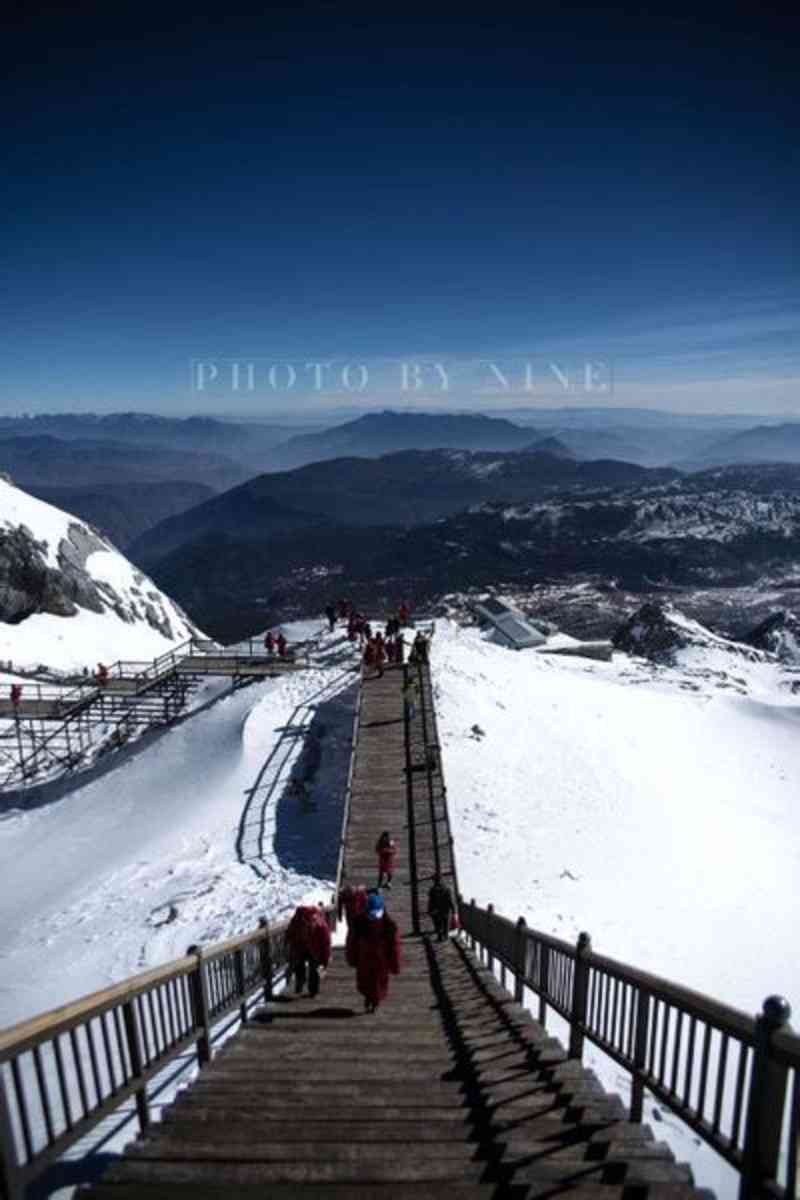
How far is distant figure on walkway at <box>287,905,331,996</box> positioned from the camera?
9461 millimetres

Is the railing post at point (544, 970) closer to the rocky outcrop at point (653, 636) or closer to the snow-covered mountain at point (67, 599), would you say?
the snow-covered mountain at point (67, 599)

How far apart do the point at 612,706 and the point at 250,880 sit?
65.8ft

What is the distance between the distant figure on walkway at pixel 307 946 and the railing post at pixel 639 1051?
17.2ft

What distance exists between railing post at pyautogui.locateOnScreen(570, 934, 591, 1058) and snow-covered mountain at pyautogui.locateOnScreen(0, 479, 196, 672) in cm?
4190

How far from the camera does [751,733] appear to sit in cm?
3412

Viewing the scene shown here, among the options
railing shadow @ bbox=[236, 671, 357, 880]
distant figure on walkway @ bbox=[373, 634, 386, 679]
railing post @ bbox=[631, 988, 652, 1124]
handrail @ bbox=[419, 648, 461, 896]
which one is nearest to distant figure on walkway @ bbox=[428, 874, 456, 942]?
handrail @ bbox=[419, 648, 461, 896]

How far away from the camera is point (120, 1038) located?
497 cm

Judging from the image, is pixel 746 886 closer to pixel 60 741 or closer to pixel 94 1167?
pixel 94 1167

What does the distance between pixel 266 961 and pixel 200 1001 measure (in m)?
3.11

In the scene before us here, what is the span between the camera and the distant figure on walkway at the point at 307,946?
372 inches

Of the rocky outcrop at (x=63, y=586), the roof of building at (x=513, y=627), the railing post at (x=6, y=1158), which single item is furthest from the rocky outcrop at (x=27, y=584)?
the railing post at (x=6, y=1158)

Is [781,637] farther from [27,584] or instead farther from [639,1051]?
[639,1051]

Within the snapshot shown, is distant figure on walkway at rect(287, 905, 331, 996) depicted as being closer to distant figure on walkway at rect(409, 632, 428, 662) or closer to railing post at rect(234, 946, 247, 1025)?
railing post at rect(234, 946, 247, 1025)

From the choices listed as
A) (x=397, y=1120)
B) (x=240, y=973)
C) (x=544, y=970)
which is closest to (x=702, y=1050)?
(x=397, y=1120)
